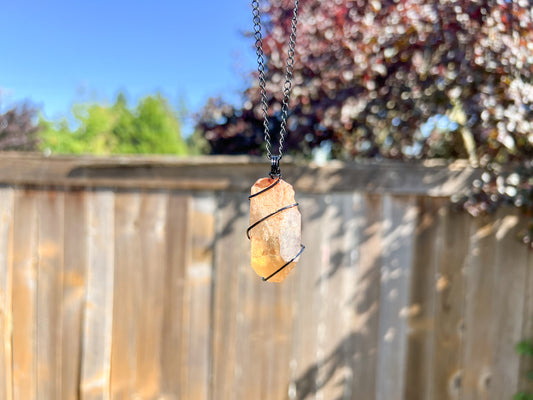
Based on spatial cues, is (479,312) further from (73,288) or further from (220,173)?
(73,288)

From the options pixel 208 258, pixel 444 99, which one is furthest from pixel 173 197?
pixel 444 99

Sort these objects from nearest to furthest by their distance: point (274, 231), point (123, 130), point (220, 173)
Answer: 1. point (274, 231)
2. point (220, 173)
3. point (123, 130)

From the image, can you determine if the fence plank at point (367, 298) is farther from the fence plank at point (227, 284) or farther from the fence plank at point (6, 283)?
the fence plank at point (6, 283)

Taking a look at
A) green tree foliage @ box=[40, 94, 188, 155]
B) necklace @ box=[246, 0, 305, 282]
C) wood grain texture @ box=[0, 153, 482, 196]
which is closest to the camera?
necklace @ box=[246, 0, 305, 282]

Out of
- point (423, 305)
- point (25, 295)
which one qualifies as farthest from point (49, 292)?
point (423, 305)

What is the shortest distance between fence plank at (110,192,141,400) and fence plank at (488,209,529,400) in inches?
67.7

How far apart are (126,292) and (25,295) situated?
0.50 metres

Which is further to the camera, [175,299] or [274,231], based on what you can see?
[175,299]

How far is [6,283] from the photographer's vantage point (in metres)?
1.64

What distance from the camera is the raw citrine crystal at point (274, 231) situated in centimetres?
68

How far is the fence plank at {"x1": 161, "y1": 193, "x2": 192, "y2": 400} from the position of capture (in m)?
1.62

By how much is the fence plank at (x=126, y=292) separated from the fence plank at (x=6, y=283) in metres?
0.52

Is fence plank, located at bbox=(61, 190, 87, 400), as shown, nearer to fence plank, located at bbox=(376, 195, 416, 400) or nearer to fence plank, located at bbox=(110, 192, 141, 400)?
fence plank, located at bbox=(110, 192, 141, 400)

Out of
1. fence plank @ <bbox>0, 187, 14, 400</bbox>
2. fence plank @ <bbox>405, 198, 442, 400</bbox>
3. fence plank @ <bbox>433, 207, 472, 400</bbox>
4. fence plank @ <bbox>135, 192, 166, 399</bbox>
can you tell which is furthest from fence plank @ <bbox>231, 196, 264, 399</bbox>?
fence plank @ <bbox>0, 187, 14, 400</bbox>
